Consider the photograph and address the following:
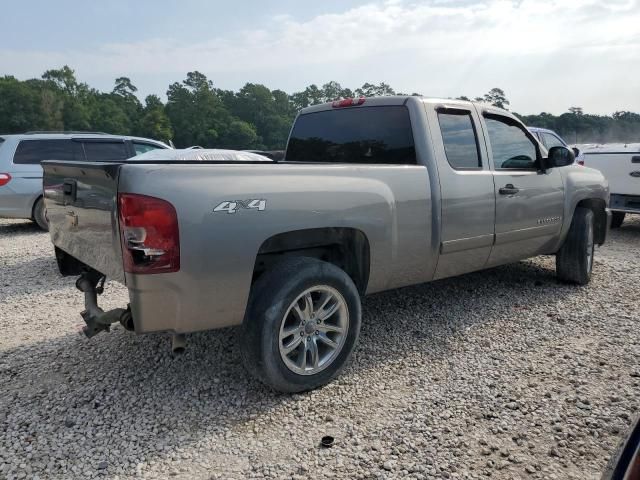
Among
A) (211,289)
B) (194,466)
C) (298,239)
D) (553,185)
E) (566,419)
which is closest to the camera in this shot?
(194,466)

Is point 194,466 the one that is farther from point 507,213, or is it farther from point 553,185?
point 553,185

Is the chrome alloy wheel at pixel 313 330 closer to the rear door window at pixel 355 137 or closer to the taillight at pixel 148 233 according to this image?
the taillight at pixel 148 233

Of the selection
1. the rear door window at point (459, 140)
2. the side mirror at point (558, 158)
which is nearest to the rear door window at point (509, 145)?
the side mirror at point (558, 158)

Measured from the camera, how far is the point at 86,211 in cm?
286

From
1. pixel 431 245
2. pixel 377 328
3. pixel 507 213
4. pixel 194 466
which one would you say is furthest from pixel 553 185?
pixel 194 466

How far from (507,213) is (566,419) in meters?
1.94

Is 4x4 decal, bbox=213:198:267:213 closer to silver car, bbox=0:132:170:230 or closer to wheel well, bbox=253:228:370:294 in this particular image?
wheel well, bbox=253:228:370:294

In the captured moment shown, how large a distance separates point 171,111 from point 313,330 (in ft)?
278

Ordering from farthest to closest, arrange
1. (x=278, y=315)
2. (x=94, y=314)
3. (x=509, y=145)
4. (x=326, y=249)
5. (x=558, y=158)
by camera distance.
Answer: (x=558, y=158) → (x=509, y=145) → (x=326, y=249) → (x=94, y=314) → (x=278, y=315)

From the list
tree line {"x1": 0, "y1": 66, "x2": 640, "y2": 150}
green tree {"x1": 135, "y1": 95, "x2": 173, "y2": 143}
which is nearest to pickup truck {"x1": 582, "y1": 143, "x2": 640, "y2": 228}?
tree line {"x1": 0, "y1": 66, "x2": 640, "y2": 150}

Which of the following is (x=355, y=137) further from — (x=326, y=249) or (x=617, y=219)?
(x=617, y=219)

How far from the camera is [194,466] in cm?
241

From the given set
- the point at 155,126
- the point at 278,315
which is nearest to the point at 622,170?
the point at 278,315

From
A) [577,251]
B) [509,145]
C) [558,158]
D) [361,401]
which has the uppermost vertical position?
[509,145]
